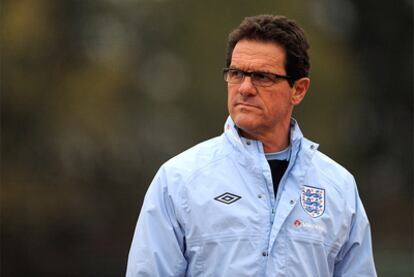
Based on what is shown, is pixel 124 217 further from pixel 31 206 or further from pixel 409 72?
pixel 409 72

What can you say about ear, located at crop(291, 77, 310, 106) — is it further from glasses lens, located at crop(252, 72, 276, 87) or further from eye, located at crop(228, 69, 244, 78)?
eye, located at crop(228, 69, 244, 78)

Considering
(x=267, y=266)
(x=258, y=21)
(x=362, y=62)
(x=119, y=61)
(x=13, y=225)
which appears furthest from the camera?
(x=362, y=62)

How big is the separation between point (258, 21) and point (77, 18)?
44.0ft

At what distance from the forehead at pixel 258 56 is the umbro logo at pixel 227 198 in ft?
2.04

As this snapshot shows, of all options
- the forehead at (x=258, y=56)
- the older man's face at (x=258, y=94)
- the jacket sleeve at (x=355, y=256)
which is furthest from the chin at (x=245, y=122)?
the jacket sleeve at (x=355, y=256)

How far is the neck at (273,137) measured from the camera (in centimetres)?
419

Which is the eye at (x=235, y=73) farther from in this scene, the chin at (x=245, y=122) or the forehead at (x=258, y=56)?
the chin at (x=245, y=122)

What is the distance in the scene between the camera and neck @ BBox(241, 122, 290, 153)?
4191 millimetres

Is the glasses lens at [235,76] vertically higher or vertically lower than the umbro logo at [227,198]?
higher

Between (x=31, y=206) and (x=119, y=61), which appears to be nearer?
(x=31, y=206)

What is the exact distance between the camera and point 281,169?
423 centimetres

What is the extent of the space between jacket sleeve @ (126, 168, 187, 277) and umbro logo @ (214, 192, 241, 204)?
23cm

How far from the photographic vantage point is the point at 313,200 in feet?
13.6

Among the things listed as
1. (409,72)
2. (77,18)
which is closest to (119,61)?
(77,18)
